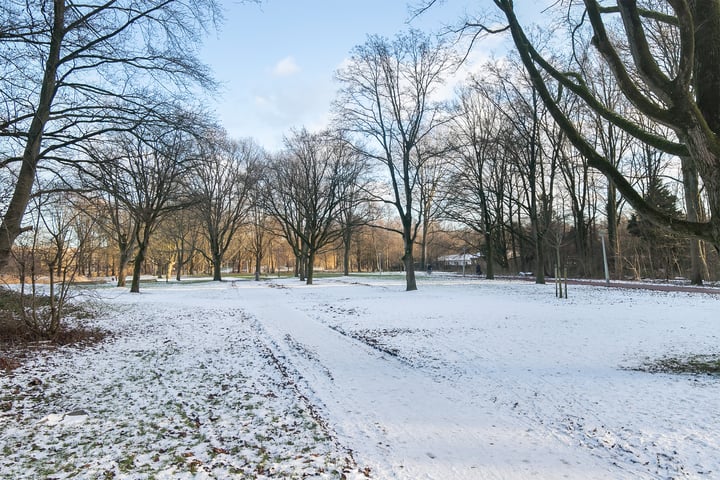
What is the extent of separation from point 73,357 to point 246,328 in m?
4.38

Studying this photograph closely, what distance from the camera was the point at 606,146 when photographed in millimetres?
32062

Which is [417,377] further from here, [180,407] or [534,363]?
[180,407]

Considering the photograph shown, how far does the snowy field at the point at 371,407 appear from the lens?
3.64 m

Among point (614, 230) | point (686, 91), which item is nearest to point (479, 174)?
point (614, 230)

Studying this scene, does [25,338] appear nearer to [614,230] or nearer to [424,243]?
[614,230]

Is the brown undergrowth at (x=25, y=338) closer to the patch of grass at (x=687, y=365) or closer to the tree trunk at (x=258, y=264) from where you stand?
the patch of grass at (x=687, y=365)

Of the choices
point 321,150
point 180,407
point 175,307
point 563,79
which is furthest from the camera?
point 321,150

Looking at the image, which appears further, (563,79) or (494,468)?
A: (563,79)

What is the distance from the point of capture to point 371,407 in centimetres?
512

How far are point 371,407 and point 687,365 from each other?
17.3 feet

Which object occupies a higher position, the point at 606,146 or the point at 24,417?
the point at 606,146

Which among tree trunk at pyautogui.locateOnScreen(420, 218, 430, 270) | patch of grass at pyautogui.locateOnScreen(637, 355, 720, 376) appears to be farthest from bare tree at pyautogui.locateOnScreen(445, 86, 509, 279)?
patch of grass at pyautogui.locateOnScreen(637, 355, 720, 376)

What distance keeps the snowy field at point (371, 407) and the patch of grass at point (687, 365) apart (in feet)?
0.85

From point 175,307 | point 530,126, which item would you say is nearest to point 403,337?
point 175,307
